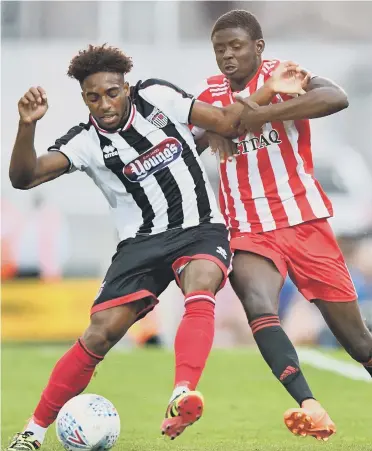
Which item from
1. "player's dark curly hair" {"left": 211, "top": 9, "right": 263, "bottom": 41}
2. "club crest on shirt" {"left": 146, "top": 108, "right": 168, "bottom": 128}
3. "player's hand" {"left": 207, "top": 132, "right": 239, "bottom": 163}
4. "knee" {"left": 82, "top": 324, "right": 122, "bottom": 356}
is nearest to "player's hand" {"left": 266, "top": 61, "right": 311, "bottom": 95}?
"player's dark curly hair" {"left": 211, "top": 9, "right": 263, "bottom": 41}

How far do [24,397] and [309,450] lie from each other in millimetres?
4201

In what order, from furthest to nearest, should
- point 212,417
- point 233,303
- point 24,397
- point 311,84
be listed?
point 233,303 < point 24,397 < point 212,417 < point 311,84

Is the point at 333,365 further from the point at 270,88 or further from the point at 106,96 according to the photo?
the point at 106,96

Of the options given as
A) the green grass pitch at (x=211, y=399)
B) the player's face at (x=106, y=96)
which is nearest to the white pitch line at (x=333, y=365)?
the green grass pitch at (x=211, y=399)

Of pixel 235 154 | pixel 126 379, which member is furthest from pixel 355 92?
pixel 235 154

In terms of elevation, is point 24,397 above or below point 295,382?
below

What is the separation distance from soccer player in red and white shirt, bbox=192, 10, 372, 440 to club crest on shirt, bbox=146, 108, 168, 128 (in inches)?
10.3

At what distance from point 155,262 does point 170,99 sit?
3.20 ft

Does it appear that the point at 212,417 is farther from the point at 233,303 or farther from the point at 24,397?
the point at 233,303

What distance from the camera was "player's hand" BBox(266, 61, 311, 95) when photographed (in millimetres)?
6684

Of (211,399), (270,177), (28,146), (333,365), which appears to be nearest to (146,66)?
(333,365)

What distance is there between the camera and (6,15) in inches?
815

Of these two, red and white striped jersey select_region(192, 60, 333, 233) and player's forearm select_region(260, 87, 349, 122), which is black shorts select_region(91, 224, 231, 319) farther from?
player's forearm select_region(260, 87, 349, 122)

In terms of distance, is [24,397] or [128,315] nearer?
[128,315]
